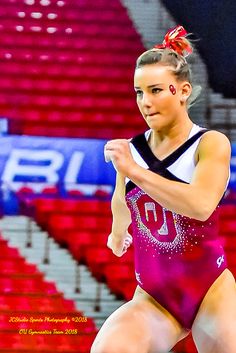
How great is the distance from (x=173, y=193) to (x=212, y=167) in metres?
0.15

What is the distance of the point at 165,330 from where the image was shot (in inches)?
78.7

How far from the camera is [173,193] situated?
1.81 metres

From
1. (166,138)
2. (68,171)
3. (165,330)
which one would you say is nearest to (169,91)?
(166,138)

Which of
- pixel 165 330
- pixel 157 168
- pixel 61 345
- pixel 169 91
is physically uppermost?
pixel 169 91

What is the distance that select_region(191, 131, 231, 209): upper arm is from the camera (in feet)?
6.07

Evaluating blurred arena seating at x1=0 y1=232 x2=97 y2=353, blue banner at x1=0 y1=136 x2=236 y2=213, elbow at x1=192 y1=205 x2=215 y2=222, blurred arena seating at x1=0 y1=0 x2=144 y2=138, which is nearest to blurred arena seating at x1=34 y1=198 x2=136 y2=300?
blue banner at x1=0 y1=136 x2=236 y2=213

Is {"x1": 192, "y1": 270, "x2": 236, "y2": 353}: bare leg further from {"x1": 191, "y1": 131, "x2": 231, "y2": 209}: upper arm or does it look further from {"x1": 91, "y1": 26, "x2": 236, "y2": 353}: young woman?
{"x1": 191, "y1": 131, "x2": 231, "y2": 209}: upper arm

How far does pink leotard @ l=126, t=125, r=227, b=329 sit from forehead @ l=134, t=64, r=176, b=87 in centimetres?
17

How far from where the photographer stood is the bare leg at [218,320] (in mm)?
1923

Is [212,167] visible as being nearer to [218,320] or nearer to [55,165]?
[218,320]

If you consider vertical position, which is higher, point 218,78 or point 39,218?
point 218,78

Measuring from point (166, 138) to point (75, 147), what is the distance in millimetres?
3140

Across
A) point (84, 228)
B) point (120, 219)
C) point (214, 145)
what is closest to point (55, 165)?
point (84, 228)

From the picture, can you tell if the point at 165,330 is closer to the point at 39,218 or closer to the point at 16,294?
the point at 16,294
